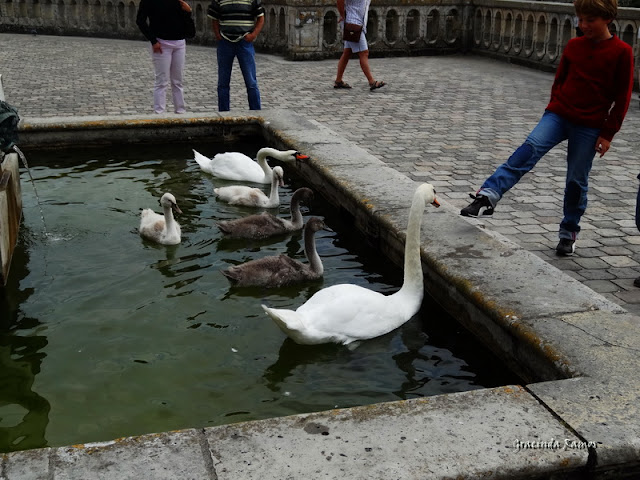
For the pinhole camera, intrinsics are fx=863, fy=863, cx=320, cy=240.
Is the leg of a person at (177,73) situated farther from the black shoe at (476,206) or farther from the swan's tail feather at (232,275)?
the black shoe at (476,206)

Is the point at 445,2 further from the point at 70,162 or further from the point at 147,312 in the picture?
the point at 147,312

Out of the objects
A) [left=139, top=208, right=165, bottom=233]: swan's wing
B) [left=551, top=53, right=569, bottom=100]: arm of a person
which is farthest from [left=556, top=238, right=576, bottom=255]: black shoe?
[left=139, top=208, right=165, bottom=233]: swan's wing

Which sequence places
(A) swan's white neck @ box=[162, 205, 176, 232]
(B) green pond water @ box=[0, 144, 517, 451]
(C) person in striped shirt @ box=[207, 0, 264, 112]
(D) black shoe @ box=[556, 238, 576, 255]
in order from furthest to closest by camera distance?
1. (C) person in striped shirt @ box=[207, 0, 264, 112]
2. (A) swan's white neck @ box=[162, 205, 176, 232]
3. (D) black shoe @ box=[556, 238, 576, 255]
4. (B) green pond water @ box=[0, 144, 517, 451]

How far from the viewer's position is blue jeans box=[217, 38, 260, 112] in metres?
11.4

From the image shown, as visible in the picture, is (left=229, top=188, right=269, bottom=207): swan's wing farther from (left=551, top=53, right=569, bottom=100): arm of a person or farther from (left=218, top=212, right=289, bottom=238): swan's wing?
(left=551, top=53, right=569, bottom=100): arm of a person

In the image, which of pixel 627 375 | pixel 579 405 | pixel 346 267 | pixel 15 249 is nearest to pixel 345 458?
pixel 579 405

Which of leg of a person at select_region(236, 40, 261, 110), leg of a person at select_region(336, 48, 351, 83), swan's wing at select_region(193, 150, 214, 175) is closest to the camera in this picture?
swan's wing at select_region(193, 150, 214, 175)

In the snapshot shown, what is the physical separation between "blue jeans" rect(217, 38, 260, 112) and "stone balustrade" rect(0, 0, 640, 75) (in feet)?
22.0

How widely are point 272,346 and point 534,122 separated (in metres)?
7.56

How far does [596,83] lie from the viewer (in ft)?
19.3

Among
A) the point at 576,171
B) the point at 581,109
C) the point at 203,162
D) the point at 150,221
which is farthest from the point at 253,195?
the point at 581,109

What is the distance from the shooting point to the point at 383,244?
6676 mm

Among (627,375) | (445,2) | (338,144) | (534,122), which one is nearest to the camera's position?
(627,375)

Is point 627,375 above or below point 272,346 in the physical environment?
above
